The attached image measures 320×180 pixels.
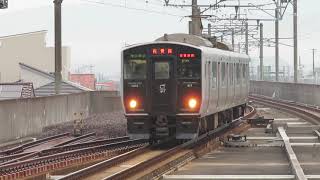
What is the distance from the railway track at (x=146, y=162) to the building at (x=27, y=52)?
61691 mm

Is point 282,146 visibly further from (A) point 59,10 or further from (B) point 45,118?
(A) point 59,10

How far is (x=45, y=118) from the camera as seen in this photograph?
24.8m

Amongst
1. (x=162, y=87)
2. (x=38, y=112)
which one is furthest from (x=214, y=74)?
(x=38, y=112)

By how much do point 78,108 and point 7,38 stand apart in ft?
172

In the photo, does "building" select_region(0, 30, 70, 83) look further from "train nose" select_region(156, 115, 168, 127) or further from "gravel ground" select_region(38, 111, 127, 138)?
"train nose" select_region(156, 115, 168, 127)

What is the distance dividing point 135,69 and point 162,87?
847 mm

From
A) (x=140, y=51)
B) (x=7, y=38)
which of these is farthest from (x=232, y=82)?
(x=7, y=38)

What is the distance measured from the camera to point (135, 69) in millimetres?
17531

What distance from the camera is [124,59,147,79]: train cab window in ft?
57.2

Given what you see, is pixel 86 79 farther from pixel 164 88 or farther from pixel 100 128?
pixel 164 88

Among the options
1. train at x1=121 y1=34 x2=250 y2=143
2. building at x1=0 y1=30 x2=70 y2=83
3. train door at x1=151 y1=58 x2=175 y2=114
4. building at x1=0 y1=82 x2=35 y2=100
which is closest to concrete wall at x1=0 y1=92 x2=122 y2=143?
building at x1=0 y1=82 x2=35 y2=100

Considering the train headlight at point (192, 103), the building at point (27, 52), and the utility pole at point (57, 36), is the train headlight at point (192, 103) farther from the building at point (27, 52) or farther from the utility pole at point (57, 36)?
the building at point (27, 52)

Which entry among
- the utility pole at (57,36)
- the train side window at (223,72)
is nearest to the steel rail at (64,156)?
the train side window at (223,72)

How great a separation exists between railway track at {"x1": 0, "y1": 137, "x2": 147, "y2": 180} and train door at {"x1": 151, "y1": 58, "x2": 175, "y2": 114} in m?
1.47
